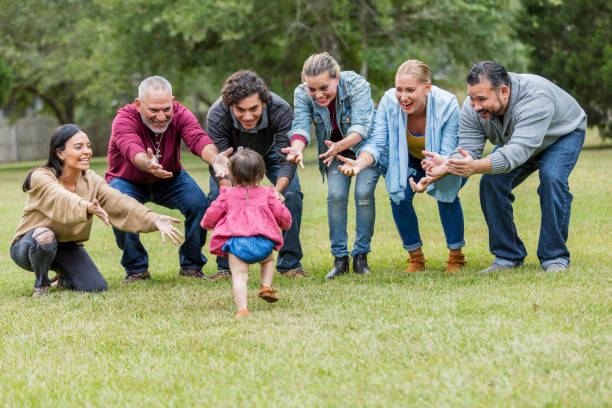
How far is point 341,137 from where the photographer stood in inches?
285

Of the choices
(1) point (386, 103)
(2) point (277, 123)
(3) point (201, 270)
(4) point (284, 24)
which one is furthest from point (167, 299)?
(4) point (284, 24)

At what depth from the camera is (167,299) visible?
6.25 metres

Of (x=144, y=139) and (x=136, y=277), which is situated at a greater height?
(x=144, y=139)

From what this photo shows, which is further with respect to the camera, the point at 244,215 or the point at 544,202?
the point at 544,202

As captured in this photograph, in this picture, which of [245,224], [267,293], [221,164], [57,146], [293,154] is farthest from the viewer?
[221,164]

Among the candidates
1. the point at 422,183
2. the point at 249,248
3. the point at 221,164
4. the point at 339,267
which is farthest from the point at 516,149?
the point at 221,164

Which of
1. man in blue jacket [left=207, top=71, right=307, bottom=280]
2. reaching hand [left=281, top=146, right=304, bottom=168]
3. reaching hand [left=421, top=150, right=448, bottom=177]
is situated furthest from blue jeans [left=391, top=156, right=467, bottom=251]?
reaching hand [left=281, top=146, right=304, bottom=168]

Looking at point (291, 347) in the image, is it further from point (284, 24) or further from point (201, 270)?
point (284, 24)

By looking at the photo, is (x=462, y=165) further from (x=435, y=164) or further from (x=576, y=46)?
(x=576, y=46)

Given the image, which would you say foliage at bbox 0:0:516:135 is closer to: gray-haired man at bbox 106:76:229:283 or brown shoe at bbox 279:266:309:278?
gray-haired man at bbox 106:76:229:283

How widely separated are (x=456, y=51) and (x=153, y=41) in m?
10.7

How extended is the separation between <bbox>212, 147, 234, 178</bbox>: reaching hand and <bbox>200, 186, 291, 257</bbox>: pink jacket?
1.07 meters

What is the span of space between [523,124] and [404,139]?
3.64ft

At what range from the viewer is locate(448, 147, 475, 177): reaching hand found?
6164 millimetres
